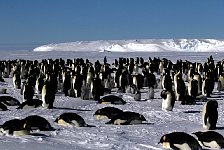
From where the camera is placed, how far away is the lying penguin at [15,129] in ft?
26.5

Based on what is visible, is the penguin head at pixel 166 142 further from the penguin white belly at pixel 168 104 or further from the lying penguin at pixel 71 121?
the penguin white belly at pixel 168 104

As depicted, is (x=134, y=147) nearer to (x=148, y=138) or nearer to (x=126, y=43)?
(x=148, y=138)

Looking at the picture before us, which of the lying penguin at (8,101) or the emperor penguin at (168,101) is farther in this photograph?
the lying penguin at (8,101)

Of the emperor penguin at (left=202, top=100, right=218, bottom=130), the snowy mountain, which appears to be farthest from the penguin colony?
the snowy mountain

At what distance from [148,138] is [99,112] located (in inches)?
107

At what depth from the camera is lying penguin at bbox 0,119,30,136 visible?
26.5 feet

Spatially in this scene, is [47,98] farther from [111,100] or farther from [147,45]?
[147,45]

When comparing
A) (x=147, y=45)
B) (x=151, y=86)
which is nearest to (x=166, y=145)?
(x=151, y=86)

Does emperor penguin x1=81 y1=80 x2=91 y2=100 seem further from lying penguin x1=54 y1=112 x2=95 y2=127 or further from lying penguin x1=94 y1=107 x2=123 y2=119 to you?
lying penguin x1=54 y1=112 x2=95 y2=127

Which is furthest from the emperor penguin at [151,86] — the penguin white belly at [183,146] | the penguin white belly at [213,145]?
the penguin white belly at [183,146]

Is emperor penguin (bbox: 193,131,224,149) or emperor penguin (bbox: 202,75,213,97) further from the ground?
emperor penguin (bbox: 202,75,213,97)

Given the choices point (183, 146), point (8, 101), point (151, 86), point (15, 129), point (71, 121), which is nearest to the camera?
point (183, 146)

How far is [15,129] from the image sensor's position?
809 centimetres

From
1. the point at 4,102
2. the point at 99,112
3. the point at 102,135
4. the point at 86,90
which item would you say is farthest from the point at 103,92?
the point at 102,135
